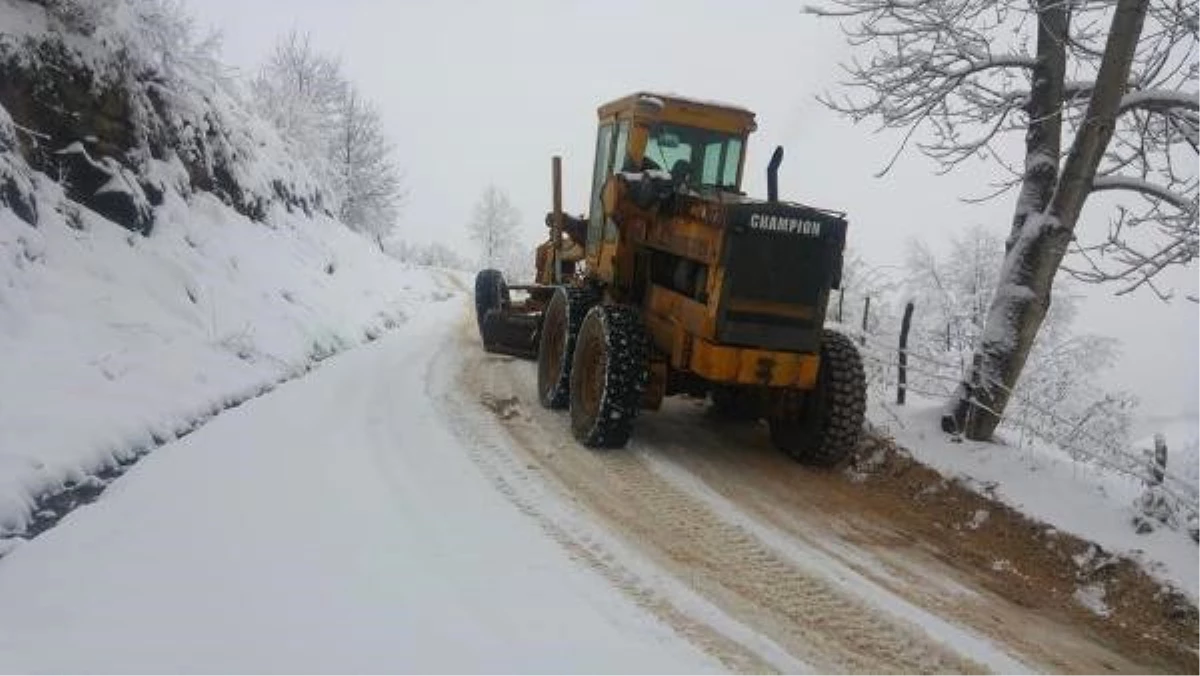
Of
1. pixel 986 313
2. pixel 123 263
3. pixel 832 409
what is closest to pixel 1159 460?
A: pixel 832 409

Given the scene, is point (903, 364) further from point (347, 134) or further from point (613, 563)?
point (347, 134)

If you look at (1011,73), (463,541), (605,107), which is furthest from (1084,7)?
(463,541)

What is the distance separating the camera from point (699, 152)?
8383 millimetres

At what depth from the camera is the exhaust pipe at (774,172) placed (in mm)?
6586

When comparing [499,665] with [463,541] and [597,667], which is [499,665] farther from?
[463,541]

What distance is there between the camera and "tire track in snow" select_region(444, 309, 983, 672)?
13.3ft

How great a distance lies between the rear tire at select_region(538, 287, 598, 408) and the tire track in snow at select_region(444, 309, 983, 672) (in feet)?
2.12

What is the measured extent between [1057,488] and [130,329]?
7.35 metres

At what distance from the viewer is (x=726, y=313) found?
21.5 feet

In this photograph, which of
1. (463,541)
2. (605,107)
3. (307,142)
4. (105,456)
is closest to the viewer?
(463,541)

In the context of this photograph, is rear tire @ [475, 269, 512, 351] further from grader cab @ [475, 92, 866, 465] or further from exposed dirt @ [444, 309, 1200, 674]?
exposed dirt @ [444, 309, 1200, 674]

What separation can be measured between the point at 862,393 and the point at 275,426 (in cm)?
448

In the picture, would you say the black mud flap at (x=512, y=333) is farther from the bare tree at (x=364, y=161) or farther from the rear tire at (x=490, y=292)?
the bare tree at (x=364, y=161)

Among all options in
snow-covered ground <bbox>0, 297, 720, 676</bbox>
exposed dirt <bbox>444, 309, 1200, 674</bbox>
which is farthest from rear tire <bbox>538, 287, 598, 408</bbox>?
snow-covered ground <bbox>0, 297, 720, 676</bbox>
